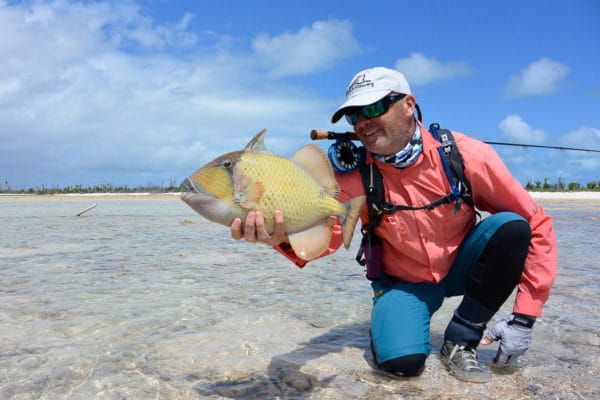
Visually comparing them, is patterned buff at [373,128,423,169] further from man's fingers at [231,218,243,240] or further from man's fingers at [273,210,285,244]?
man's fingers at [231,218,243,240]

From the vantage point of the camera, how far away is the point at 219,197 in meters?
2.27

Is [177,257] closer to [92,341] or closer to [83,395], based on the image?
[92,341]

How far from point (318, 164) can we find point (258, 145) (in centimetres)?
41

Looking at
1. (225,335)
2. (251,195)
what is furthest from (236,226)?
(225,335)

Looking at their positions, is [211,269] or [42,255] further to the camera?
[42,255]

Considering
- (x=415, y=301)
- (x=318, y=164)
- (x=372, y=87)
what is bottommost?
(x=415, y=301)

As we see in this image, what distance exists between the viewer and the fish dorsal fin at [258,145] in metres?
2.33

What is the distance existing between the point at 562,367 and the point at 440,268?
88cm

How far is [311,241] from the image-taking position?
2.53 m

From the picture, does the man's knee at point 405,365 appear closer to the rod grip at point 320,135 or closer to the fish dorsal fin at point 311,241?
the fish dorsal fin at point 311,241

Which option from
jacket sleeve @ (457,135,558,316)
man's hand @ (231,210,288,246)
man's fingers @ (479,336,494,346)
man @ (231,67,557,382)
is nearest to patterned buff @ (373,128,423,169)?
man @ (231,67,557,382)

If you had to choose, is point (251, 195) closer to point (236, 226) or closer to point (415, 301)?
point (236, 226)

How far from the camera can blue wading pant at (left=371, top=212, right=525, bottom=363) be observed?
3.00 m

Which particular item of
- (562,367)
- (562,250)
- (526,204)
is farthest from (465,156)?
(562,250)
